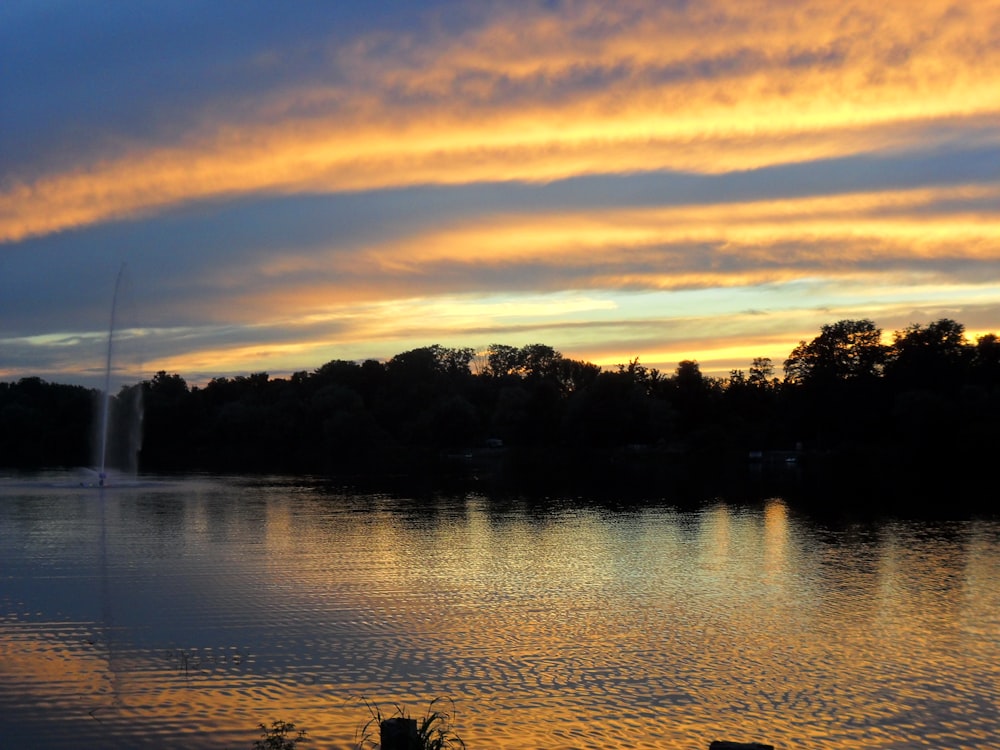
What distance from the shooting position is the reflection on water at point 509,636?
18.0m

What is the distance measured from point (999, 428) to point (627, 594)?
84989 mm

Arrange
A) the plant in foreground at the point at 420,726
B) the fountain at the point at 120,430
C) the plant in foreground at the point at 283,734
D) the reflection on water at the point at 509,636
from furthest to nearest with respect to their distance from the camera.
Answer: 1. the fountain at the point at 120,430
2. the reflection on water at the point at 509,636
3. the plant in foreground at the point at 420,726
4. the plant in foreground at the point at 283,734

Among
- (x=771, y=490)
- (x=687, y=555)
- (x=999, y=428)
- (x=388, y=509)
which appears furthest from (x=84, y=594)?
(x=999, y=428)

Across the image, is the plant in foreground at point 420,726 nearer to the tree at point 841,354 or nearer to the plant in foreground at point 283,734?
the plant in foreground at point 283,734

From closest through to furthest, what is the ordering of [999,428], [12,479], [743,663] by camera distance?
1. [743,663]
2. [12,479]
3. [999,428]

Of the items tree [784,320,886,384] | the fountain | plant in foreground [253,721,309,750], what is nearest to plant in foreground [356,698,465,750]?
plant in foreground [253,721,309,750]

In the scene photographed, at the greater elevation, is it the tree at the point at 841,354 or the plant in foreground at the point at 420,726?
the tree at the point at 841,354

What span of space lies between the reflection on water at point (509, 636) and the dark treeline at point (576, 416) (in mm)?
61713

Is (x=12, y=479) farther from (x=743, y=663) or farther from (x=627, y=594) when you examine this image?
(x=743, y=663)

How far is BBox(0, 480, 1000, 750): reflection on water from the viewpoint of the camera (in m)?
18.0

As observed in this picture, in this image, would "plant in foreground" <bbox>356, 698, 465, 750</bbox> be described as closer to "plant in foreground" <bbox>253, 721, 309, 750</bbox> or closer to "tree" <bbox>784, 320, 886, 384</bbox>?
"plant in foreground" <bbox>253, 721, 309, 750</bbox>

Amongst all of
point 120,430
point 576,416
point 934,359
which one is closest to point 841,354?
point 934,359

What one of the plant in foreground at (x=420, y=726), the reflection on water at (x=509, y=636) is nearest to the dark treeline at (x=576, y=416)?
the reflection on water at (x=509, y=636)

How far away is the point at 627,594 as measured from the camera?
31328 mm
